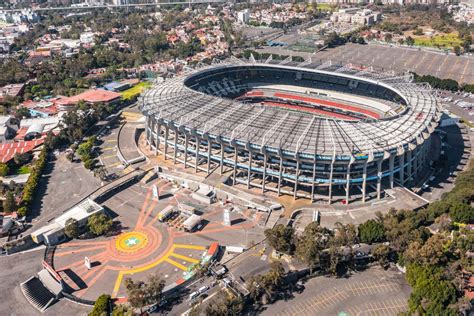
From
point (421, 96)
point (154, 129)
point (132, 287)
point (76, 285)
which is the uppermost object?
point (421, 96)

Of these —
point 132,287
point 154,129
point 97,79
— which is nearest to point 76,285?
point 132,287

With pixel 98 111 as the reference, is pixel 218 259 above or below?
below

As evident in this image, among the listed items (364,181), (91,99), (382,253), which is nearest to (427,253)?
(382,253)

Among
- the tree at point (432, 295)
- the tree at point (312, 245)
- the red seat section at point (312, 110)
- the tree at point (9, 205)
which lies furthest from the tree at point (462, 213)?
the tree at point (9, 205)

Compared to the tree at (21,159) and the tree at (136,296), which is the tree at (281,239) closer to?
the tree at (136,296)

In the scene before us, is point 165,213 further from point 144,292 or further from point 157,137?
point 157,137

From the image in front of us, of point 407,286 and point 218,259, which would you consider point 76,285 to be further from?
point 407,286
